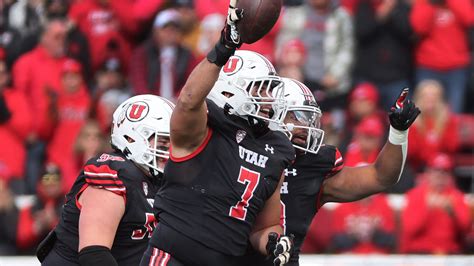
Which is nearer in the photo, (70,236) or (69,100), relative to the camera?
(70,236)

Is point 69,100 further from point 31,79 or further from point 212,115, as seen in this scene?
point 212,115

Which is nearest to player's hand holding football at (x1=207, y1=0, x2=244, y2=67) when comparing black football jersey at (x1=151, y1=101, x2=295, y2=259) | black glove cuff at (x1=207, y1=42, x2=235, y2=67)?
black glove cuff at (x1=207, y1=42, x2=235, y2=67)

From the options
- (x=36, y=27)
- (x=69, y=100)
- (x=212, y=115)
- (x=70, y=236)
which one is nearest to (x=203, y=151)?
(x=212, y=115)

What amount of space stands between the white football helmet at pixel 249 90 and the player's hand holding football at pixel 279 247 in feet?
1.71

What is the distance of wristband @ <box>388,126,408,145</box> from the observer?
5980mm

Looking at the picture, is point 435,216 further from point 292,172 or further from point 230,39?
point 230,39

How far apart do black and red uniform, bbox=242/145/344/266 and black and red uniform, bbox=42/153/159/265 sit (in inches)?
24.8

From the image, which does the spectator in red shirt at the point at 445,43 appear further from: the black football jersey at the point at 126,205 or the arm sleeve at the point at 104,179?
the arm sleeve at the point at 104,179

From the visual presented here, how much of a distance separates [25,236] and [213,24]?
8.22ft

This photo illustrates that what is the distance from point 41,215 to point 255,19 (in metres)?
4.82

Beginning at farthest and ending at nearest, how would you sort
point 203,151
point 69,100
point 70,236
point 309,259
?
1. point 69,100
2. point 309,259
3. point 70,236
4. point 203,151

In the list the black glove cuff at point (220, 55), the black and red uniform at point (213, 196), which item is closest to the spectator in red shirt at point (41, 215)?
the black and red uniform at point (213, 196)

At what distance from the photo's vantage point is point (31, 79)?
34.7ft

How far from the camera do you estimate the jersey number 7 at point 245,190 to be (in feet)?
17.6
